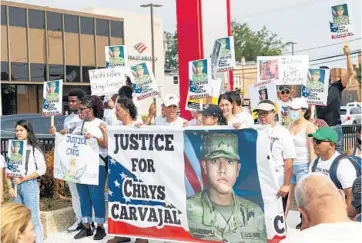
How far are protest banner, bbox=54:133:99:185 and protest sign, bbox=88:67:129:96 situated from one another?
135 cm

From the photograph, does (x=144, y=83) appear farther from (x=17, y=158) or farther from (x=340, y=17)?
(x=340, y=17)

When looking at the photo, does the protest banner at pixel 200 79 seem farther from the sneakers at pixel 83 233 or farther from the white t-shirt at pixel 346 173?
the white t-shirt at pixel 346 173

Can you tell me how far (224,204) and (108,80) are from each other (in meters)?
3.35

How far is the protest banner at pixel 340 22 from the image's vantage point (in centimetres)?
791

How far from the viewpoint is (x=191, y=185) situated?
588cm

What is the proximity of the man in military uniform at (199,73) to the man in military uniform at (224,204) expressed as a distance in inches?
103

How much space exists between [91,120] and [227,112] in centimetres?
161

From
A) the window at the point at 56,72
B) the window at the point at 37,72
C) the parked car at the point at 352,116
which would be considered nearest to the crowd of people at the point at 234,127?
the parked car at the point at 352,116

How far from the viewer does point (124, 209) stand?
640 cm

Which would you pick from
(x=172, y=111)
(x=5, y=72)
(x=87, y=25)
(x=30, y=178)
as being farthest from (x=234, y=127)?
(x=87, y=25)

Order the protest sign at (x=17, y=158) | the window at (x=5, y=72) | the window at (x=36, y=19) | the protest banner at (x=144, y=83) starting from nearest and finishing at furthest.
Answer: the protest sign at (x=17, y=158)
the protest banner at (x=144, y=83)
the window at (x=5, y=72)
the window at (x=36, y=19)

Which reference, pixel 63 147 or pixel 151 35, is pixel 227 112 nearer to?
pixel 63 147

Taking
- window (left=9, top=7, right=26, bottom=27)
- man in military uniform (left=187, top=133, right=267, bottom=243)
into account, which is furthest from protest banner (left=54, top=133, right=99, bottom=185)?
window (left=9, top=7, right=26, bottom=27)

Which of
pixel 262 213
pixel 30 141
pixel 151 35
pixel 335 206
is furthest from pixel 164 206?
pixel 151 35
